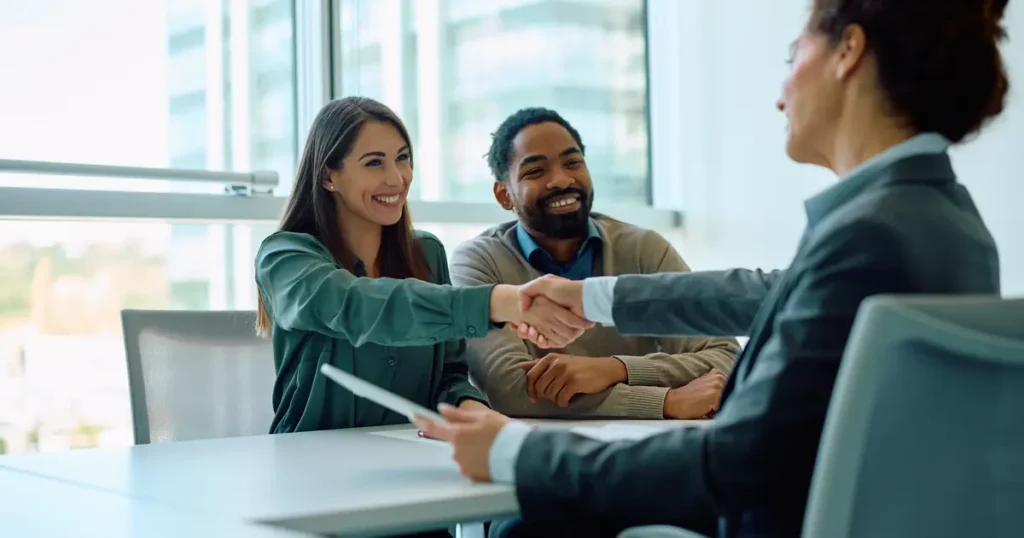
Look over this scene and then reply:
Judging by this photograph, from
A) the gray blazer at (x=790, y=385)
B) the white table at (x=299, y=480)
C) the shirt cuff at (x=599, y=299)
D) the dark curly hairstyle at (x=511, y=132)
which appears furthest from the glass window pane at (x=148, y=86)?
the gray blazer at (x=790, y=385)

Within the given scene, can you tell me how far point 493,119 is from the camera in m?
3.99

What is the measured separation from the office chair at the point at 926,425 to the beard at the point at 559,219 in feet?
5.99

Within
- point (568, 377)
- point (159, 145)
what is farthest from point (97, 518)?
point (159, 145)

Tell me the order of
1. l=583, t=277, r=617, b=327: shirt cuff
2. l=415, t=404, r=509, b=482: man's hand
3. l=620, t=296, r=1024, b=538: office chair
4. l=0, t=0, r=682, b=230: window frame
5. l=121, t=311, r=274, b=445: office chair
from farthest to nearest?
l=0, t=0, r=682, b=230: window frame, l=121, t=311, r=274, b=445: office chair, l=583, t=277, r=617, b=327: shirt cuff, l=415, t=404, r=509, b=482: man's hand, l=620, t=296, r=1024, b=538: office chair

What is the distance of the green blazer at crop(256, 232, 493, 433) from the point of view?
72.9 inches

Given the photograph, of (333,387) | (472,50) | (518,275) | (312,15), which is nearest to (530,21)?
(472,50)

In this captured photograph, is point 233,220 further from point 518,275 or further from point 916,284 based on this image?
point 916,284

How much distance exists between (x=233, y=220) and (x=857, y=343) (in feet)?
8.31

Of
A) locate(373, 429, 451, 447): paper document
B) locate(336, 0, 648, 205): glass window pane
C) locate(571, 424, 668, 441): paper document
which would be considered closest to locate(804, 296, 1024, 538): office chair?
locate(571, 424, 668, 441): paper document

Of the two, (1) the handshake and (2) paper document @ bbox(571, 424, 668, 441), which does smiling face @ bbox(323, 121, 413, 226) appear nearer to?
(1) the handshake

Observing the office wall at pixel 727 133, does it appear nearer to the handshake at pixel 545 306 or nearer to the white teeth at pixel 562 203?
the white teeth at pixel 562 203

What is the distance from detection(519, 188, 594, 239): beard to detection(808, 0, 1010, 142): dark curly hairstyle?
1.42m

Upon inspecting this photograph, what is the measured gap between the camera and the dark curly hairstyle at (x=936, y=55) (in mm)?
1146

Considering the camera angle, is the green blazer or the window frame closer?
the green blazer
